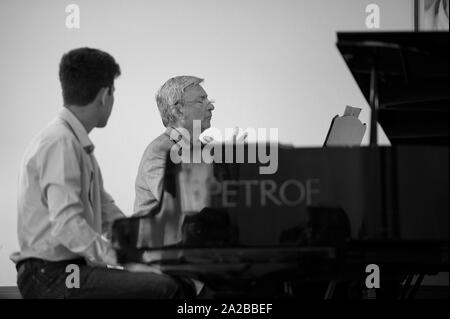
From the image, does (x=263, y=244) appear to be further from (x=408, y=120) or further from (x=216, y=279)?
(x=408, y=120)

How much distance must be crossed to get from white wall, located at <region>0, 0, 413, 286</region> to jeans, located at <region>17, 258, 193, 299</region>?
251 cm

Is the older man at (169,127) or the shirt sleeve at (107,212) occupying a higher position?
the older man at (169,127)

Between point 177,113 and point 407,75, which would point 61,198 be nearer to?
point 407,75

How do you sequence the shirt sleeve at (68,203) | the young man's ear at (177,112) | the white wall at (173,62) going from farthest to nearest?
1. the white wall at (173,62)
2. the young man's ear at (177,112)
3. the shirt sleeve at (68,203)

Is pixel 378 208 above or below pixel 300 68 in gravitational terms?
below

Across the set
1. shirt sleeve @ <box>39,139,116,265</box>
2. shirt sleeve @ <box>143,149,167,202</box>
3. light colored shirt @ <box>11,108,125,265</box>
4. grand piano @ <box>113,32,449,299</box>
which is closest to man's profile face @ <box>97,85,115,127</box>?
light colored shirt @ <box>11,108,125,265</box>

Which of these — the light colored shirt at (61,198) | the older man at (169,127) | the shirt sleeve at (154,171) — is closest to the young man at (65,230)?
the light colored shirt at (61,198)

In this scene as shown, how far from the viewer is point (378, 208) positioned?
2518mm

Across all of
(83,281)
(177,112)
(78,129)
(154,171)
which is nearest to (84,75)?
(78,129)

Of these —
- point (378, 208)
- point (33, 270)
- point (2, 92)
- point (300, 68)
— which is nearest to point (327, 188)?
point (378, 208)

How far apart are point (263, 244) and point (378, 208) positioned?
37 cm

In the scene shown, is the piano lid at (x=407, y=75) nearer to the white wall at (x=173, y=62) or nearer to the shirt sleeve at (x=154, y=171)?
the shirt sleeve at (x=154, y=171)

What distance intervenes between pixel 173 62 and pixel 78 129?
2538 mm

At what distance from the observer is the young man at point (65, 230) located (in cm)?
245
